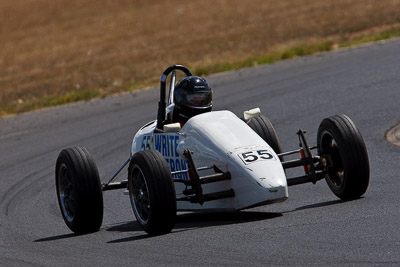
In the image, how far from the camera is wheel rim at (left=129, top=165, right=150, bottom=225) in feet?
30.5

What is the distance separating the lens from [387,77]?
21.0 meters

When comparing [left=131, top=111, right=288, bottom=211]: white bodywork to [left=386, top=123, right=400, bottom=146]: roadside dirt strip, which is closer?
[left=131, top=111, right=288, bottom=211]: white bodywork

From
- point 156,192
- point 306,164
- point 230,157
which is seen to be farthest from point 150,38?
point 156,192

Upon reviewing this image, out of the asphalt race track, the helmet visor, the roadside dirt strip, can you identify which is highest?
the helmet visor

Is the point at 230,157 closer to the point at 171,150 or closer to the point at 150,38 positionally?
the point at 171,150

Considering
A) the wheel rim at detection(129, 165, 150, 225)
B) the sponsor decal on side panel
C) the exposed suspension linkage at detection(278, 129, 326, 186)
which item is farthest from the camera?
the sponsor decal on side panel

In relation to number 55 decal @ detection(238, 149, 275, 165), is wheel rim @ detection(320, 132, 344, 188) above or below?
below

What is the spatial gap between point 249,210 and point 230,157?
154cm

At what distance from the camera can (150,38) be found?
40.1 m

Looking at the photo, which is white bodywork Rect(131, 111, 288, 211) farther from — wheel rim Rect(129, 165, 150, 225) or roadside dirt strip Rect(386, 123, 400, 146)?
roadside dirt strip Rect(386, 123, 400, 146)

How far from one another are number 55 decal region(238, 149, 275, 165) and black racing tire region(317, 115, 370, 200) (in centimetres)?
81

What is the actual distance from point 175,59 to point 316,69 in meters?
8.05

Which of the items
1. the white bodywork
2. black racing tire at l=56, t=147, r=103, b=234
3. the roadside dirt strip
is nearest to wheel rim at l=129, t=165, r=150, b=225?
black racing tire at l=56, t=147, r=103, b=234

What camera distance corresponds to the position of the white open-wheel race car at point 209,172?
8.88 m
